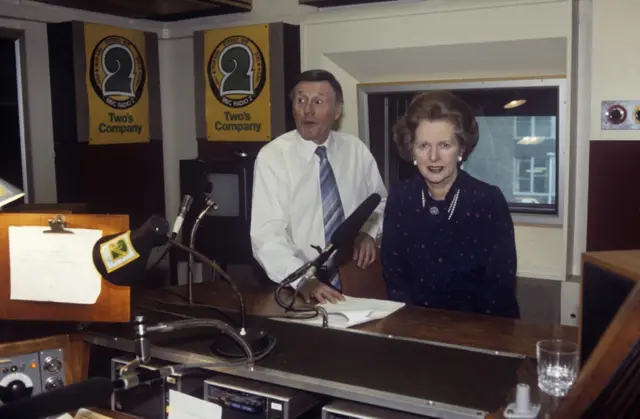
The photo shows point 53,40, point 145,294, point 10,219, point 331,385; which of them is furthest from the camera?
point 53,40

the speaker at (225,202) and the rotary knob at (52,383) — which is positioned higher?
the speaker at (225,202)

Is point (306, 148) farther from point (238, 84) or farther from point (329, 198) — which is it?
point (238, 84)

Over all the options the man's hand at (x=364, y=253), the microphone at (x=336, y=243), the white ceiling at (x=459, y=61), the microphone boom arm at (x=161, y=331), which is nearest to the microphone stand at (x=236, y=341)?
the microphone boom arm at (x=161, y=331)

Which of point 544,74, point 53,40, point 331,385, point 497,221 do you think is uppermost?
point 53,40

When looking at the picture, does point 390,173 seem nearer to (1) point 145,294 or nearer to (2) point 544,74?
(2) point 544,74

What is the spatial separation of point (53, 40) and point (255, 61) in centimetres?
100

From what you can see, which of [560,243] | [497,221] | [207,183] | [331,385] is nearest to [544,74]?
[560,243]

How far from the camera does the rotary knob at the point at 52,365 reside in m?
1.56

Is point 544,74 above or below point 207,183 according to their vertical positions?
above

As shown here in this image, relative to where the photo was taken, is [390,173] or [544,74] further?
[390,173]

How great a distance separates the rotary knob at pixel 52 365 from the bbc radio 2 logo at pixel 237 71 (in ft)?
7.01

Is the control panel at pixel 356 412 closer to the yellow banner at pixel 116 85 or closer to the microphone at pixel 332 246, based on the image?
the microphone at pixel 332 246

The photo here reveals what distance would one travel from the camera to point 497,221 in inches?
84.0

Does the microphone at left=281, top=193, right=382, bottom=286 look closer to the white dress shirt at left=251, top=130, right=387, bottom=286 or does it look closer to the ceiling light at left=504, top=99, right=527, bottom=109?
the white dress shirt at left=251, top=130, right=387, bottom=286
